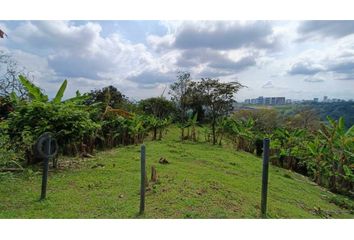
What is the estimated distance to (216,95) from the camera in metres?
14.1

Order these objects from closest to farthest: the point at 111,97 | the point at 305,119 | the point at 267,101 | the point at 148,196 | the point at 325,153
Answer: the point at 148,196 < the point at 325,153 < the point at 111,97 < the point at 305,119 < the point at 267,101

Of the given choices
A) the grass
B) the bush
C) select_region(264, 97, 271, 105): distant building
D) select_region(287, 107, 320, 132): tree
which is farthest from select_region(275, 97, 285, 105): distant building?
the bush

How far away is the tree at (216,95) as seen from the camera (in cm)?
1381

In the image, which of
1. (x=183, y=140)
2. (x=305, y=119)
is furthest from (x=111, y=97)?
(x=305, y=119)

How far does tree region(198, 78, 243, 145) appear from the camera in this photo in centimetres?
1381

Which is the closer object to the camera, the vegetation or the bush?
the vegetation

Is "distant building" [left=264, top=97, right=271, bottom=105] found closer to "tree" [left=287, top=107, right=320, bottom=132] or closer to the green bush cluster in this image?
"tree" [left=287, top=107, right=320, bottom=132]

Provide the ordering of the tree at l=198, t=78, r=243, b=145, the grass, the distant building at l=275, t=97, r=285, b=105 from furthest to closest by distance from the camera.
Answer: the distant building at l=275, t=97, r=285, b=105 → the tree at l=198, t=78, r=243, b=145 → the grass

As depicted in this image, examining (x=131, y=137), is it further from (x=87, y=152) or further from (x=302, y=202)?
(x=302, y=202)

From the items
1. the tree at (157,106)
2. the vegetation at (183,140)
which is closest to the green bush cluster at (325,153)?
the vegetation at (183,140)

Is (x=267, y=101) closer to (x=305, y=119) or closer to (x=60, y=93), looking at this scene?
(x=305, y=119)

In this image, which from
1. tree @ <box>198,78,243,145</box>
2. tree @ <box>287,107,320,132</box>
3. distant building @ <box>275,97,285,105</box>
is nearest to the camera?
tree @ <box>198,78,243,145</box>

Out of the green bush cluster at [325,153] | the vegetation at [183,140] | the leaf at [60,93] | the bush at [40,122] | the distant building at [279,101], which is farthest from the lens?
the distant building at [279,101]

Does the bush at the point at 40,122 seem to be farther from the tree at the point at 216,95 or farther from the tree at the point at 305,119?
the tree at the point at 305,119
